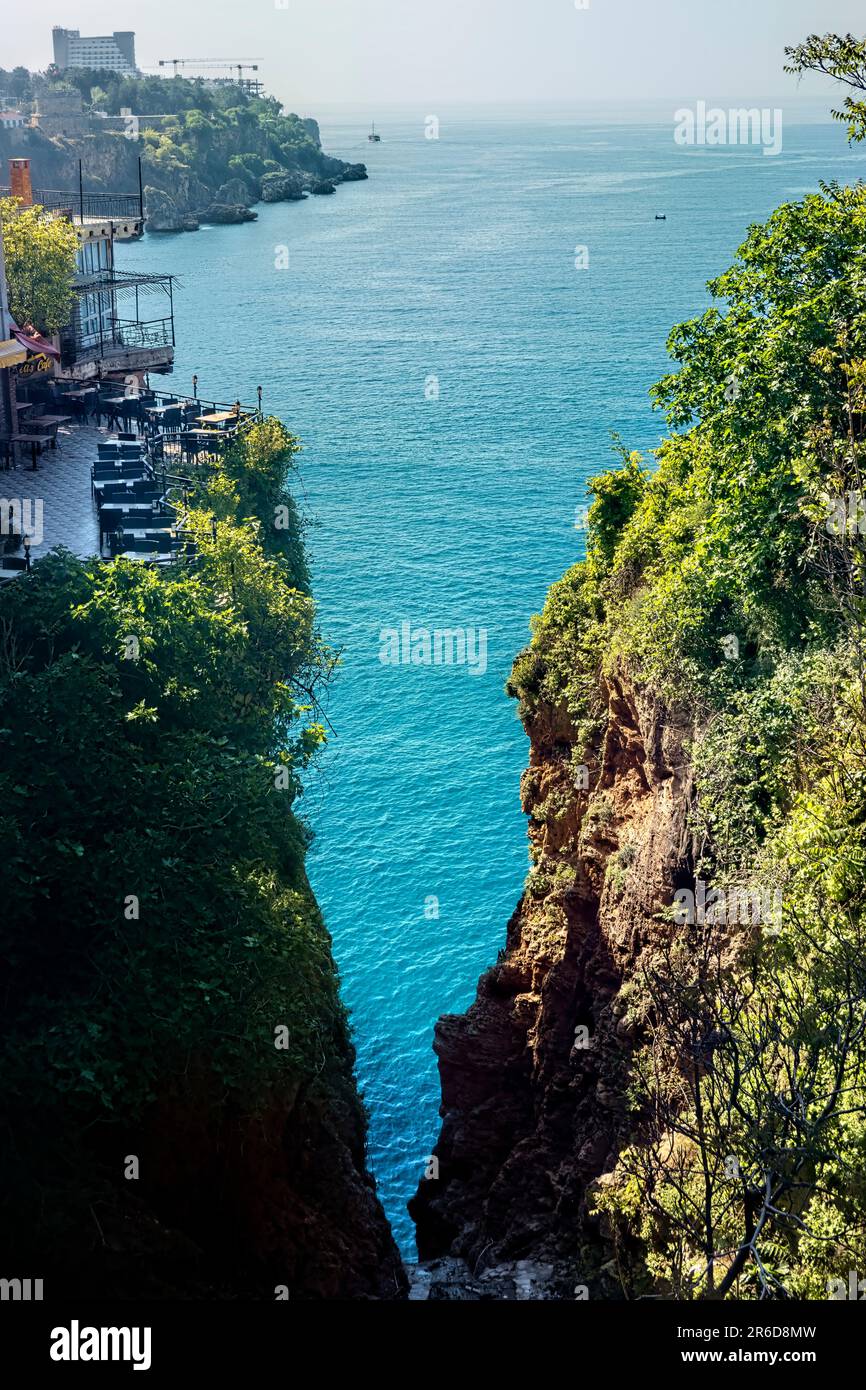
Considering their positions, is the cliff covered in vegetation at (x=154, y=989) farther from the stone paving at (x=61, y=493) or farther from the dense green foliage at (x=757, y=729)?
the stone paving at (x=61, y=493)

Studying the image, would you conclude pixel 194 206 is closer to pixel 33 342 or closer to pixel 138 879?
pixel 33 342

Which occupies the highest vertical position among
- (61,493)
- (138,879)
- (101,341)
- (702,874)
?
(101,341)

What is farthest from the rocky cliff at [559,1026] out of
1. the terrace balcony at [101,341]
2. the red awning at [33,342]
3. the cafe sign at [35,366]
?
the terrace balcony at [101,341]

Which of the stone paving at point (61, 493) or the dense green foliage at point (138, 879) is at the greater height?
the stone paving at point (61, 493)

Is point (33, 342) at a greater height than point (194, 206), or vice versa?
point (194, 206)

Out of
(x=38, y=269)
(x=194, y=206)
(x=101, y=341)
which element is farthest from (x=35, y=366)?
(x=194, y=206)

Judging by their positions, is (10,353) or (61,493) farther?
(10,353)
